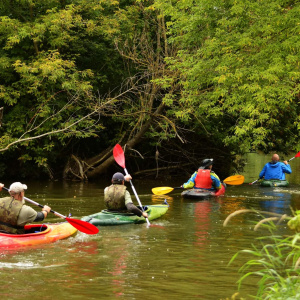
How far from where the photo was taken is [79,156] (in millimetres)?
22484

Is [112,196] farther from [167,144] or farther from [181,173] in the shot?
[181,173]

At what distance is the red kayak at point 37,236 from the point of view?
8.09 metres

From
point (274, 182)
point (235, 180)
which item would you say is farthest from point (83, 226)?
point (274, 182)

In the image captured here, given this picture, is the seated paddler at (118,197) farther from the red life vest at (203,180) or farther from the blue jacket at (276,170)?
the blue jacket at (276,170)

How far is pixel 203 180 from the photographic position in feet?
49.5

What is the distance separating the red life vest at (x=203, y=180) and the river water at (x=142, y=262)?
7.79 feet

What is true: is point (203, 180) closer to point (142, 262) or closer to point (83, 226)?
point (83, 226)

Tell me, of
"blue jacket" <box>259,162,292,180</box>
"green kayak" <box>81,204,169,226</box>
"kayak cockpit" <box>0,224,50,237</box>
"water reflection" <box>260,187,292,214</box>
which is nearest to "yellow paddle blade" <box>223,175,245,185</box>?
"water reflection" <box>260,187,292,214</box>

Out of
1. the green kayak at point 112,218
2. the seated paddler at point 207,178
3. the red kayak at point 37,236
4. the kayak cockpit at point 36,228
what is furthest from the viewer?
the seated paddler at point 207,178

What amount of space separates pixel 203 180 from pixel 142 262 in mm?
7787

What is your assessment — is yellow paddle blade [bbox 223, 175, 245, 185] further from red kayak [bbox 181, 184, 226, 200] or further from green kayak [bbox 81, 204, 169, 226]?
green kayak [bbox 81, 204, 169, 226]

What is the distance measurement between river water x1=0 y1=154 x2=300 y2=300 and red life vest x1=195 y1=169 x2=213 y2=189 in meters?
2.37

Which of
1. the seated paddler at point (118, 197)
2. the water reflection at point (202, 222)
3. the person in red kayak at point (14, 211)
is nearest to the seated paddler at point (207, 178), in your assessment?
the water reflection at point (202, 222)

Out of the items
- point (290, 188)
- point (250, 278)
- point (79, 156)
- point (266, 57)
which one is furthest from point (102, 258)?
point (79, 156)
